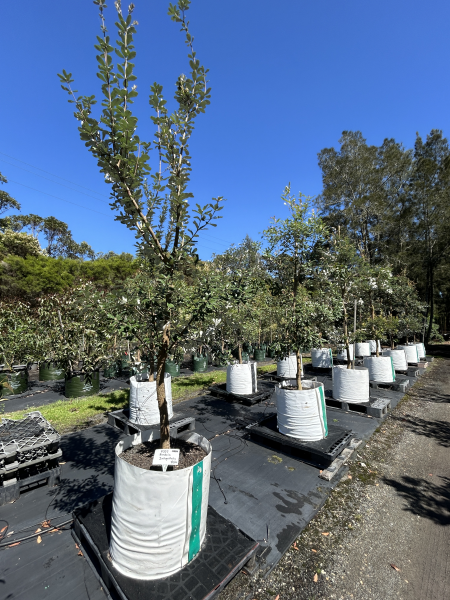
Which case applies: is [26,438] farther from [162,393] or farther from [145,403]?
[162,393]

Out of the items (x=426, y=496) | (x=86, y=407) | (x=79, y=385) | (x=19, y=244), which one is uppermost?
(x=19, y=244)

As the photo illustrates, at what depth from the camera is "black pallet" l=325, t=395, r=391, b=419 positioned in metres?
6.10

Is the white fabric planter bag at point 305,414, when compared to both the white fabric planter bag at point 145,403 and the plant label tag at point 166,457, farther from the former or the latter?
the plant label tag at point 166,457

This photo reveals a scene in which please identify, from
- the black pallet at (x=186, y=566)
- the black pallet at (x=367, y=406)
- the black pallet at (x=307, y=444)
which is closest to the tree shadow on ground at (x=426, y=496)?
the black pallet at (x=307, y=444)

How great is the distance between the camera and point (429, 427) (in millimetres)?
5961

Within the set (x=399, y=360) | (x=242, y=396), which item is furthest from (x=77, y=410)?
(x=399, y=360)

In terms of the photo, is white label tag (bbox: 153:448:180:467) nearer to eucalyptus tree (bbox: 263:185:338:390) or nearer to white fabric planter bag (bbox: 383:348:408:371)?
eucalyptus tree (bbox: 263:185:338:390)

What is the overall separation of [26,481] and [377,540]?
423 cm

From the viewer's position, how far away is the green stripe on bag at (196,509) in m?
2.28

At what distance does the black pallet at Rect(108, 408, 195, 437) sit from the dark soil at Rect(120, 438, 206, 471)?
78.1 inches

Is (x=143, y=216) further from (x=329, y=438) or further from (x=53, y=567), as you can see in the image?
(x=329, y=438)

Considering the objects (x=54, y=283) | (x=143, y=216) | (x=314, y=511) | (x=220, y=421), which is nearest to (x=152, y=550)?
(x=314, y=511)

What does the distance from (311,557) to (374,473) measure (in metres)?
2.09

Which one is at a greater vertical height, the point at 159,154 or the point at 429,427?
the point at 159,154
